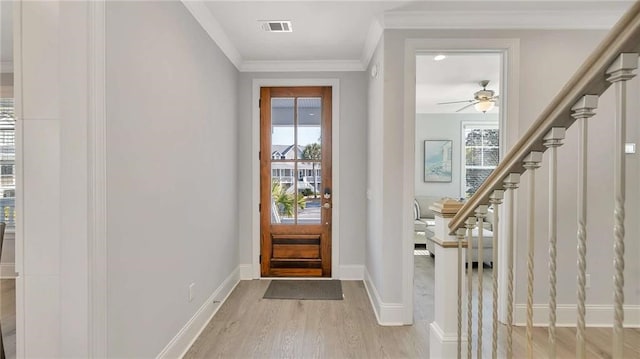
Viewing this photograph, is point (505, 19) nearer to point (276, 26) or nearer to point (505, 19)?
point (505, 19)

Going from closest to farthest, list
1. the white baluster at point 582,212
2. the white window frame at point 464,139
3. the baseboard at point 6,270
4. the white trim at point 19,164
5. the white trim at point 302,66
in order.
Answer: the white baluster at point 582,212 < the white trim at point 19,164 < the baseboard at point 6,270 < the white trim at point 302,66 < the white window frame at point 464,139

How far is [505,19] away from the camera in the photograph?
9.21ft

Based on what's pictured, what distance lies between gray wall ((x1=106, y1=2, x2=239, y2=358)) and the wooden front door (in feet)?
3.31

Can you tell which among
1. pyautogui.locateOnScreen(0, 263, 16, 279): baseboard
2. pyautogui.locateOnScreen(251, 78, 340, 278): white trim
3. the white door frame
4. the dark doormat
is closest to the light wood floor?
the dark doormat

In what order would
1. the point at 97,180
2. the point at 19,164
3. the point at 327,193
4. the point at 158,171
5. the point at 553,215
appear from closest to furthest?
the point at 553,215 → the point at 19,164 → the point at 97,180 → the point at 158,171 → the point at 327,193

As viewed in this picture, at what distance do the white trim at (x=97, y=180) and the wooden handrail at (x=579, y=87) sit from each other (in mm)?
1615

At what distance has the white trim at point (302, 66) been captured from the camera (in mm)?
3943

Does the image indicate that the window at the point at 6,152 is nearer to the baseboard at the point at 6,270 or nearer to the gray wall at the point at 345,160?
the baseboard at the point at 6,270

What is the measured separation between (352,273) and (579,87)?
340 cm

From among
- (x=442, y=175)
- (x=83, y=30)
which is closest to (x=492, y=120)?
(x=442, y=175)

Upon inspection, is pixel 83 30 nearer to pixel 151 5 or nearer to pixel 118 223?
pixel 151 5

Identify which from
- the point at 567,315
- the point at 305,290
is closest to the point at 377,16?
Answer: the point at 305,290

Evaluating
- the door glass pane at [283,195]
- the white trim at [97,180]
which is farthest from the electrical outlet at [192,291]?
the door glass pane at [283,195]

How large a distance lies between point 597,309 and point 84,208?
12.2 feet
